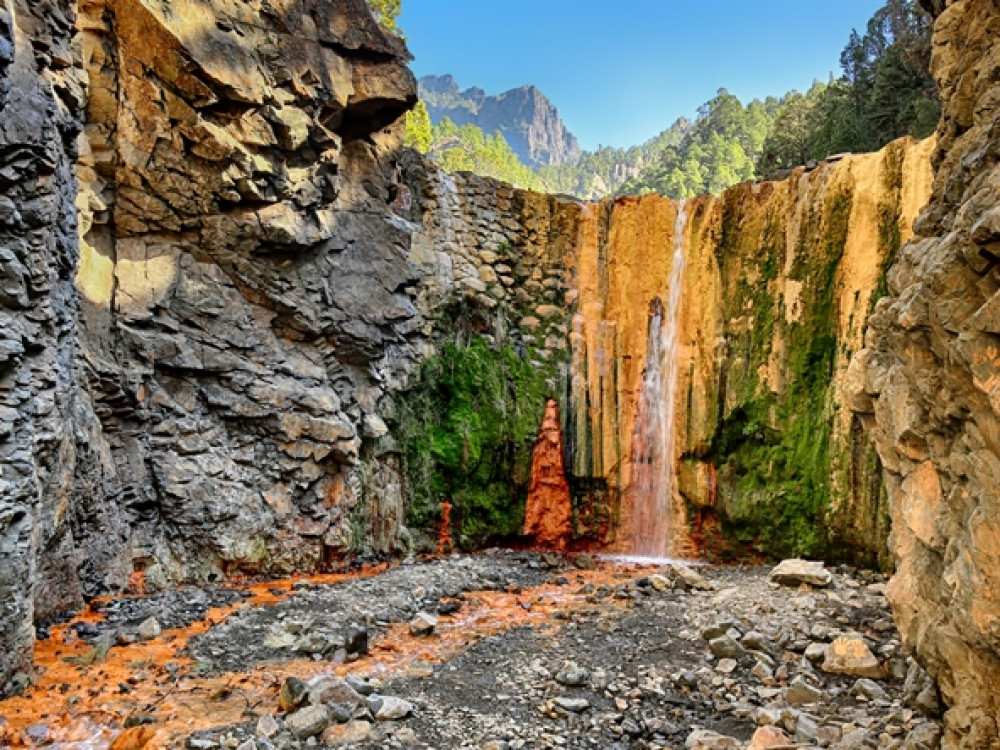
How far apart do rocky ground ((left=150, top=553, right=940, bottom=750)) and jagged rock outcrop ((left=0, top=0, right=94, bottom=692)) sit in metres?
2.16

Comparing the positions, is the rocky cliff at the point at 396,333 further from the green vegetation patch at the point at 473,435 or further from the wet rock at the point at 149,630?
the wet rock at the point at 149,630

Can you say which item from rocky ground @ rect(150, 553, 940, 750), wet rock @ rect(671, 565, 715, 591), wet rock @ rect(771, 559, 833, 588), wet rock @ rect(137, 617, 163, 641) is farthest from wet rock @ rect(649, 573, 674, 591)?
wet rock @ rect(137, 617, 163, 641)

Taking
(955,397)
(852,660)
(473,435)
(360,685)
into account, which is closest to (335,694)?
(360,685)

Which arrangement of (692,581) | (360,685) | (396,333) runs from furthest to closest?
(396,333)
(692,581)
(360,685)

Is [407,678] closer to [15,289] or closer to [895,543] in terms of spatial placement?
[895,543]

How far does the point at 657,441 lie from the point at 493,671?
347 inches

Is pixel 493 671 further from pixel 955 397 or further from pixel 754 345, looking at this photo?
pixel 754 345

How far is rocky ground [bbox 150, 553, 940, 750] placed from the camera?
561 cm

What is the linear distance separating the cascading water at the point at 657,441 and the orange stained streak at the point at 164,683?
5.92 meters

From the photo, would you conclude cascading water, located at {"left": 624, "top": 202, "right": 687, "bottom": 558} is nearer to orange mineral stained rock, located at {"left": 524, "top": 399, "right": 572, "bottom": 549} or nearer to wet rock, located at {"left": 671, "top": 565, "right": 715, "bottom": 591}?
orange mineral stained rock, located at {"left": 524, "top": 399, "right": 572, "bottom": 549}

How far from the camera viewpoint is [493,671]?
24.0 ft

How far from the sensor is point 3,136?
21.2ft

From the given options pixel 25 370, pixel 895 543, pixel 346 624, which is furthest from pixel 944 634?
pixel 25 370

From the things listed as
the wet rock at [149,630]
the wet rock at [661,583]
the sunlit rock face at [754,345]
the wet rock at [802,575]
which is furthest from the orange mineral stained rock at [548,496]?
the wet rock at [149,630]
